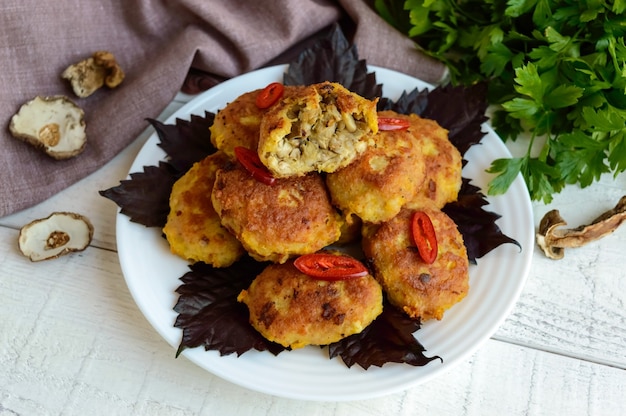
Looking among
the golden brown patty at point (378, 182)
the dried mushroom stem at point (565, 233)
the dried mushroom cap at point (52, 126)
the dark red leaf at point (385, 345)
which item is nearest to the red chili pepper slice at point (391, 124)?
the golden brown patty at point (378, 182)

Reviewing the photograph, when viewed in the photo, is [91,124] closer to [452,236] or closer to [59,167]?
[59,167]

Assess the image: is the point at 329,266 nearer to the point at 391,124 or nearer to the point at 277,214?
the point at 277,214

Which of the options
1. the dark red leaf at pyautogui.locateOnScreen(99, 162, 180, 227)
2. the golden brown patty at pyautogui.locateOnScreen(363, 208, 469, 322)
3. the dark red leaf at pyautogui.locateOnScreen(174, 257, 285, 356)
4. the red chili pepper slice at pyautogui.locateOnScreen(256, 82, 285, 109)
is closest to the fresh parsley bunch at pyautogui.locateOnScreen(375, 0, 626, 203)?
the golden brown patty at pyautogui.locateOnScreen(363, 208, 469, 322)

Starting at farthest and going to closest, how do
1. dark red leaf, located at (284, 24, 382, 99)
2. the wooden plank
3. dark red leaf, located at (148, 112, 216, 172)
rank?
1. dark red leaf, located at (284, 24, 382, 99)
2. dark red leaf, located at (148, 112, 216, 172)
3. the wooden plank

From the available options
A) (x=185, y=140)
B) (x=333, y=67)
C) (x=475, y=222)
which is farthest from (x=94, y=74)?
(x=475, y=222)

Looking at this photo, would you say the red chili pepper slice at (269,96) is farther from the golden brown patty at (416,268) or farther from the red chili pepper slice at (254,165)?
the golden brown patty at (416,268)

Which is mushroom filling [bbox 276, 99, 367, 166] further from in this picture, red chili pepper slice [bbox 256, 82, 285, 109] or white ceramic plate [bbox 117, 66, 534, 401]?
white ceramic plate [bbox 117, 66, 534, 401]

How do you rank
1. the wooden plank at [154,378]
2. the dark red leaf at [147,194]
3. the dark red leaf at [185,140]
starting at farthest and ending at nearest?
the dark red leaf at [185,140] → the dark red leaf at [147,194] → the wooden plank at [154,378]
